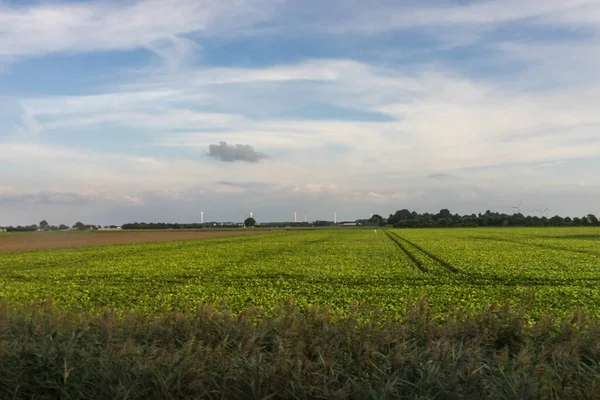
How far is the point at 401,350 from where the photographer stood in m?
4.46

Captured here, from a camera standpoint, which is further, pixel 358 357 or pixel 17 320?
pixel 17 320

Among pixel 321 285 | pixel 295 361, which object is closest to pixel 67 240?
pixel 321 285

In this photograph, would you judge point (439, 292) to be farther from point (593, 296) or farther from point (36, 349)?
point (36, 349)

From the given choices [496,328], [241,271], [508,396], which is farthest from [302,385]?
[241,271]

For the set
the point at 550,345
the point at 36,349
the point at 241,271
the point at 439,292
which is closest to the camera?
the point at 36,349

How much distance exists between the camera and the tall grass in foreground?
380cm

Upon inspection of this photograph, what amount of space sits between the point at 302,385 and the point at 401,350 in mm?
→ 1151

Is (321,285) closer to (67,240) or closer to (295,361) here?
(295,361)

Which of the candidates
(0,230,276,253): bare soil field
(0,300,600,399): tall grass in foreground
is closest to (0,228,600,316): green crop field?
(0,300,600,399): tall grass in foreground

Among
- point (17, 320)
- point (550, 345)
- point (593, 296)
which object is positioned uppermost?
point (17, 320)

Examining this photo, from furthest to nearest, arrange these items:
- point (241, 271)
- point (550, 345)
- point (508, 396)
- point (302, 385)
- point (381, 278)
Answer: point (241, 271) < point (381, 278) < point (550, 345) < point (302, 385) < point (508, 396)

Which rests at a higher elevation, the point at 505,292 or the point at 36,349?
the point at 36,349

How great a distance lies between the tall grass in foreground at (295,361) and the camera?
3805mm

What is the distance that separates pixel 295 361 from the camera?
424cm
